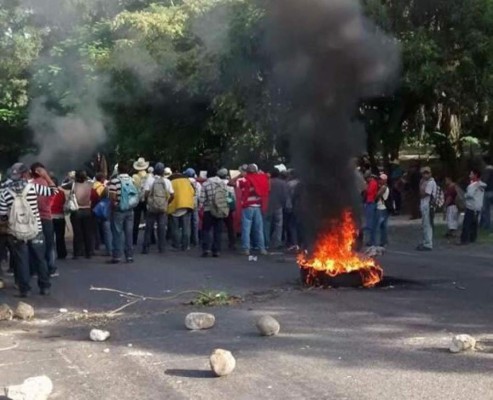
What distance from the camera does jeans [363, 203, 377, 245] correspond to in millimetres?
14617

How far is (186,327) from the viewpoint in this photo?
27.1ft

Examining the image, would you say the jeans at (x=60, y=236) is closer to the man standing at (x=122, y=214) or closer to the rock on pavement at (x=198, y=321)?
the man standing at (x=122, y=214)

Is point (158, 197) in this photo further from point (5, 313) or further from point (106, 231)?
point (5, 313)

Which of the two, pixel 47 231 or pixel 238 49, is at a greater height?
pixel 238 49

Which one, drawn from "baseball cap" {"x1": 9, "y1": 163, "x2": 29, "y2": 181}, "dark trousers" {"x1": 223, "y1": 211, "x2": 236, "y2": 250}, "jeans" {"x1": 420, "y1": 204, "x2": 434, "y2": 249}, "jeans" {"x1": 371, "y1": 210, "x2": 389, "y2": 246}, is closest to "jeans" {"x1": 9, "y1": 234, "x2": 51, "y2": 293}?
"baseball cap" {"x1": 9, "y1": 163, "x2": 29, "y2": 181}

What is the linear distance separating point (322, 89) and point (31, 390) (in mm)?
6165

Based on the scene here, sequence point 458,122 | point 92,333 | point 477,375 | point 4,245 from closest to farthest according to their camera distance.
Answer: point 477,375 < point 92,333 < point 4,245 < point 458,122

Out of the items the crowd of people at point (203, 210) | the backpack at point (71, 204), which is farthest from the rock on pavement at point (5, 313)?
the backpack at point (71, 204)

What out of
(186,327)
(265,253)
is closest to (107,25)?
(265,253)

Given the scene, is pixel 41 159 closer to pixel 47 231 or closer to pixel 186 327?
pixel 47 231

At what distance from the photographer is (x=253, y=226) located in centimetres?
1449

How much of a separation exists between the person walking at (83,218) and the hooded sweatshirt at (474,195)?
6260mm

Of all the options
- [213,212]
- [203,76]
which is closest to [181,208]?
[213,212]

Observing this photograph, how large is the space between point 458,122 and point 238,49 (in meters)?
7.48
